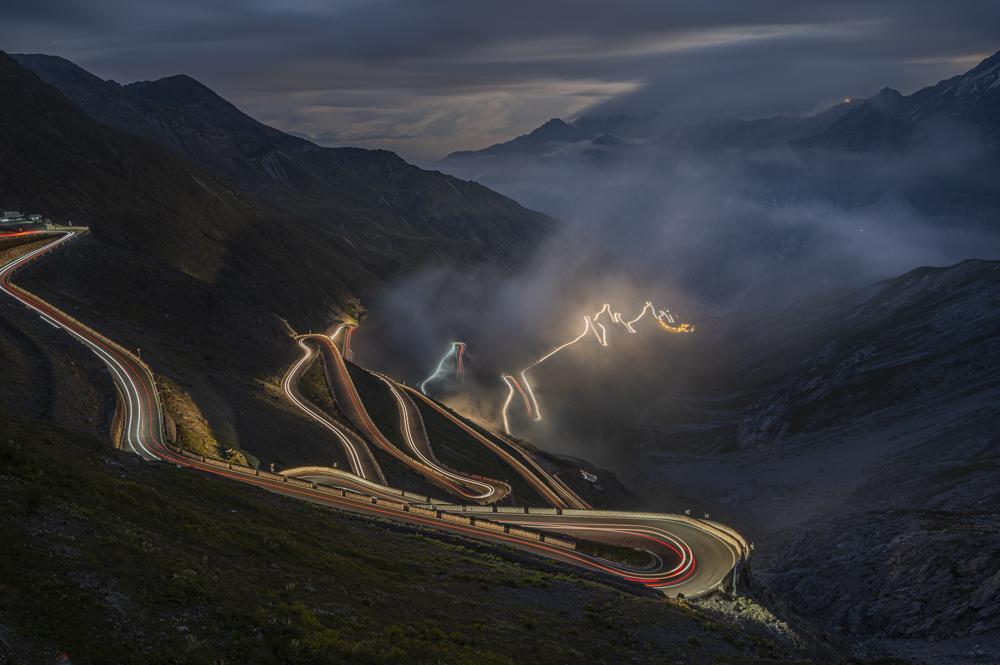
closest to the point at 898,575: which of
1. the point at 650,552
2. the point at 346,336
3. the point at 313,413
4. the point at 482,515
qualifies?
the point at 650,552

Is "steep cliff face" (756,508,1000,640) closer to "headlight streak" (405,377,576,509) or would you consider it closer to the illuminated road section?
"headlight streak" (405,377,576,509)

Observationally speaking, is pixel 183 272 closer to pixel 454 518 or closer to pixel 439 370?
pixel 454 518

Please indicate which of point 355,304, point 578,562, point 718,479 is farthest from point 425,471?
point 355,304

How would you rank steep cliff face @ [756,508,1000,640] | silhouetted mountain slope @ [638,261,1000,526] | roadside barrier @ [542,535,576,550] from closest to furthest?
steep cliff face @ [756,508,1000,640], roadside barrier @ [542,535,576,550], silhouetted mountain slope @ [638,261,1000,526]

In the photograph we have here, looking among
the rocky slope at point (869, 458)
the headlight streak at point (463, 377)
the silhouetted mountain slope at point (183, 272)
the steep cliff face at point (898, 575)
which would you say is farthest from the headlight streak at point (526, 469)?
the headlight streak at point (463, 377)

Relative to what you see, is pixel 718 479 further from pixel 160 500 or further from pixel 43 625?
pixel 43 625

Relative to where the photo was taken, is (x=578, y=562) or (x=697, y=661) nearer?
(x=697, y=661)

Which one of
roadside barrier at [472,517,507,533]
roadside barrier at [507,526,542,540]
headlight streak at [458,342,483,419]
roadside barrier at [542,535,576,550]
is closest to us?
roadside barrier at [542,535,576,550]

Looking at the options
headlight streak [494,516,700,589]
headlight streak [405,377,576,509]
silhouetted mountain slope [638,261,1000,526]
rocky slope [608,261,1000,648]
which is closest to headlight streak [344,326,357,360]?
headlight streak [405,377,576,509]
